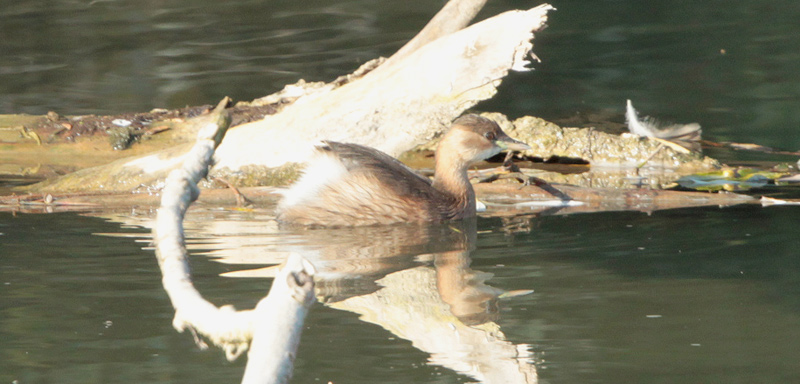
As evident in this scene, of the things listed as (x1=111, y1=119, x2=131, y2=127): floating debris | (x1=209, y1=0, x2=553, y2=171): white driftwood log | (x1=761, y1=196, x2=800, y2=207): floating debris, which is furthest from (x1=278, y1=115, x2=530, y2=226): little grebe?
(x1=111, y1=119, x2=131, y2=127): floating debris

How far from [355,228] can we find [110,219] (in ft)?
5.66

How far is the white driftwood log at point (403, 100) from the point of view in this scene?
7.69 meters

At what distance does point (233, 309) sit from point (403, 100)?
18.2 ft

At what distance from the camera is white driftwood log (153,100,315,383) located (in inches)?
91.9

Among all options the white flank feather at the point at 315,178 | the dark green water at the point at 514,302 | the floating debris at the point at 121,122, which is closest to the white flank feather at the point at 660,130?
the dark green water at the point at 514,302

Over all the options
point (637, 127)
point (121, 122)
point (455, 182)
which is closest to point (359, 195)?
point (455, 182)

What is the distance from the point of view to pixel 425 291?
16.9ft

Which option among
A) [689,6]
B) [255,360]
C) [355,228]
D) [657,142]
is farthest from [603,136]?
[689,6]

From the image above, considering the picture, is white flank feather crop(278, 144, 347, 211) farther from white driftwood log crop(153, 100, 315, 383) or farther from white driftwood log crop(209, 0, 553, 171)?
white driftwood log crop(153, 100, 315, 383)

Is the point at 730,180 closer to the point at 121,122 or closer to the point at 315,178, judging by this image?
the point at 315,178

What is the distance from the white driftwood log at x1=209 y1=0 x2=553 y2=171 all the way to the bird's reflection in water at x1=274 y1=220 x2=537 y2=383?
1.19m

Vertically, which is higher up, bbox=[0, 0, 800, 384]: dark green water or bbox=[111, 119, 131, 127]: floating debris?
bbox=[111, 119, 131, 127]: floating debris

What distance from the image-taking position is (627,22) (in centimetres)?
1723

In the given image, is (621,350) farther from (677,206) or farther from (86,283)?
(677,206)
